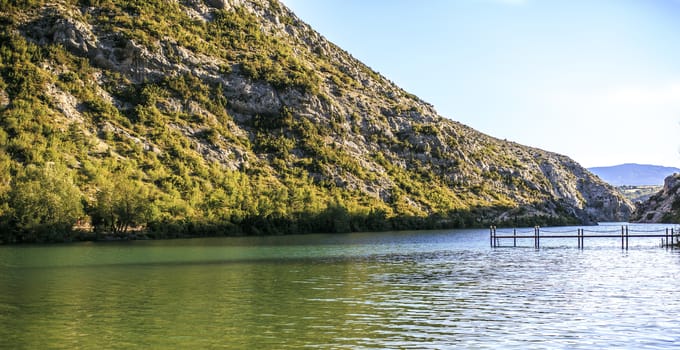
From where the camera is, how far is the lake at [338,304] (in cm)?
2759

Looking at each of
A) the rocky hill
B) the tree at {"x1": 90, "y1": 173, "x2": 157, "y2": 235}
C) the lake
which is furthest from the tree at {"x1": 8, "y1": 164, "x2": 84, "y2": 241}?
the lake

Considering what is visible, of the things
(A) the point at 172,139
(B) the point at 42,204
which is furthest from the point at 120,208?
(A) the point at 172,139

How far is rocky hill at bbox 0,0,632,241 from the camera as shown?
11694 cm

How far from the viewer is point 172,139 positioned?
154625mm

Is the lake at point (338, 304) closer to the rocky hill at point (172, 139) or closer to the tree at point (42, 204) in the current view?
the tree at point (42, 204)

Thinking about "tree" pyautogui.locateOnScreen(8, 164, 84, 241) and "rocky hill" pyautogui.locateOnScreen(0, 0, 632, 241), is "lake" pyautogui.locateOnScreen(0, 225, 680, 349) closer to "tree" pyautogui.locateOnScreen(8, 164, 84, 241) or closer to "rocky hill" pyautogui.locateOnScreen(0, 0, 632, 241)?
"tree" pyautogui.locateOnScreen(8, 164, 84, 241)

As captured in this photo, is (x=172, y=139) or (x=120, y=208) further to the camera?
(x=172, y=139)

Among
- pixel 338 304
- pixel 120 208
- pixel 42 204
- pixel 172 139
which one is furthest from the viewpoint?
pixel 172 139

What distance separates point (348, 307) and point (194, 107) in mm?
139579

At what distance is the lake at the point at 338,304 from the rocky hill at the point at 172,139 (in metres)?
53.5

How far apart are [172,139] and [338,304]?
12440 cm

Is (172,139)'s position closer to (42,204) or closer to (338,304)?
(42,204)

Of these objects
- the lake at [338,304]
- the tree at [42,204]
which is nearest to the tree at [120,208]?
the tree at [42,204]

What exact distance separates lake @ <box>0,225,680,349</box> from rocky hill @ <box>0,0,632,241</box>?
53.5m
